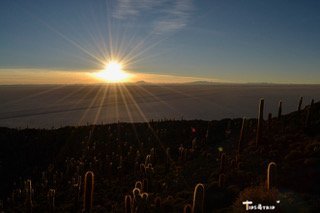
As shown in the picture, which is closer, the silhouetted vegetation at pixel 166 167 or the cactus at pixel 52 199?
the silhouetted vegetation at pixel 166 167

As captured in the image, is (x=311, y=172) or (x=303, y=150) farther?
(x=303, y=150)

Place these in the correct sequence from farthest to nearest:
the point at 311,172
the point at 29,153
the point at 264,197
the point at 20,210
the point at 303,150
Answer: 1. the point at 29,153
2. the point at 20,210
3. the point at 303,150
4. the point at 311,172
5. the point at 264,197

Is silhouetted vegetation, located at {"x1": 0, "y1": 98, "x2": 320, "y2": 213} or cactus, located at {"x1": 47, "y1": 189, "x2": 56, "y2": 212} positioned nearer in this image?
silhouetted vegetation, located at {"x1": 0, "y1": 98, "x2": 320, "y2": 213}

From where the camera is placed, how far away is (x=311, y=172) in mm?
16422

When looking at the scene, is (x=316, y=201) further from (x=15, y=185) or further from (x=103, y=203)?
(x=15, y=185)

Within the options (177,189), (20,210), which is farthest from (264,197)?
(20,210)

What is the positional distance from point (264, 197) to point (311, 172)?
554cm

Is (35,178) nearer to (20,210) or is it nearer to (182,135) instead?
(20,210)

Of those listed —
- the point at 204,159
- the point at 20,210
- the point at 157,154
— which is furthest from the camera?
the point at 157,154

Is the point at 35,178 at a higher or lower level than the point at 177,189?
lower

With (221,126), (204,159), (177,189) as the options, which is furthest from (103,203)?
(221,126)

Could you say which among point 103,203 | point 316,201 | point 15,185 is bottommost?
point 15,185

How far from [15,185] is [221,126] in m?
21.7

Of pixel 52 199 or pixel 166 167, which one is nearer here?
pixel 52 199
